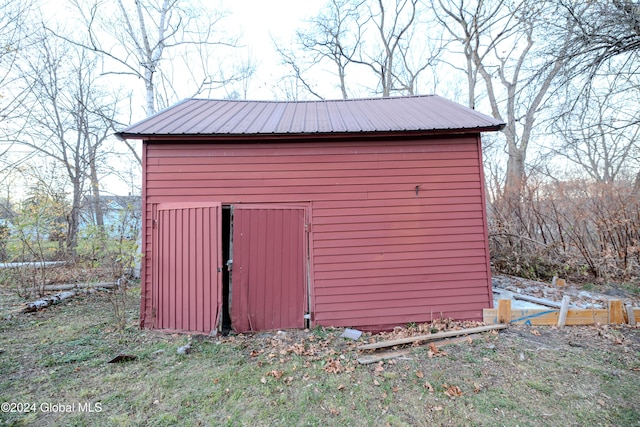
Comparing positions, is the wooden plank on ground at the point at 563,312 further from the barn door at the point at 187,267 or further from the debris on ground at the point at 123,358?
the debris on ground at the point at 123,358

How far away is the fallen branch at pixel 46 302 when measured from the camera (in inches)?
229

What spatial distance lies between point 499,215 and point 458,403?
21.4 ft

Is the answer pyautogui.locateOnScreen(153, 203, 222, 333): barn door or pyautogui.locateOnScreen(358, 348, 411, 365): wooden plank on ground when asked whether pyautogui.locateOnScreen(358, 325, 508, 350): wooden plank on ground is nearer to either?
pyautogui.locateOnScreen(358, 348, 411, 365): wooden plank on ground

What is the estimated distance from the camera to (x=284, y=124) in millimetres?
5383

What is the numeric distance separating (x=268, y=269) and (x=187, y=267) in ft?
4.45

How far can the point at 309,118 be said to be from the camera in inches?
231

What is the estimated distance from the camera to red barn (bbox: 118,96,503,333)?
4.79 metres

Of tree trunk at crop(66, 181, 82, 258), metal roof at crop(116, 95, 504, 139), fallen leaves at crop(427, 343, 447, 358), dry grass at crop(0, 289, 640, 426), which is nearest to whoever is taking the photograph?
dry grass at crop(0, 289, 640, 426)

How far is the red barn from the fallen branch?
309cm

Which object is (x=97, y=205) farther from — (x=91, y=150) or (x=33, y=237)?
(x=33, y=237)

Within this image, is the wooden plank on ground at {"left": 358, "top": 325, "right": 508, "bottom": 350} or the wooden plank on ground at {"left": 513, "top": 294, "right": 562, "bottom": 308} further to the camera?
the wooden plank on ground at {"left": 513, "top": 294, "right": 562, "bottom": 308}

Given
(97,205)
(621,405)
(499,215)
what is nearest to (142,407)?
(621,405)

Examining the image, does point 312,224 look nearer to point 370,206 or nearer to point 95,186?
point 370,206

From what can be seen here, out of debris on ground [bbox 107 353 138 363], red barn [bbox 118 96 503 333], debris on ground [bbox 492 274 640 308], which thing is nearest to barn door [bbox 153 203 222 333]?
red barn [bbox 118 96 503 333]
